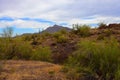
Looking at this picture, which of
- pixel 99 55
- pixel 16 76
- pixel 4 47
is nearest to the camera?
pixel 16 76

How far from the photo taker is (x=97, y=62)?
46.8 feet

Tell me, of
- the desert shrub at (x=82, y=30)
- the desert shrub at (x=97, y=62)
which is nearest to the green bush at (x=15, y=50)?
the desert shrub at (x=97, y=62)

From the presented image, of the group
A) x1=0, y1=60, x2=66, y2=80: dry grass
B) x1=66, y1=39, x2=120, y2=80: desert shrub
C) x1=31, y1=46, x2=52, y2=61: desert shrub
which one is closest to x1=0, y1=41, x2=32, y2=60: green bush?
x1=31, y1=46, x2=52, y2=61: desert shrub

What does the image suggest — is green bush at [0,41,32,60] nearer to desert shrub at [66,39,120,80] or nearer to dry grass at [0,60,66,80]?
dry grass at [0,60,66,80]

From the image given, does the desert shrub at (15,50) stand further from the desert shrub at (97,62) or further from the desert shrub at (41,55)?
the desert shrub at (97,62)

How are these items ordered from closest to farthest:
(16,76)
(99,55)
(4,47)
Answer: (16,76) → (99,55) → (4,47)

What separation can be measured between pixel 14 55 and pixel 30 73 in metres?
5.13

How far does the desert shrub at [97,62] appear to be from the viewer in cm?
1374

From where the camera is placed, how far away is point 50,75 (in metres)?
13.8

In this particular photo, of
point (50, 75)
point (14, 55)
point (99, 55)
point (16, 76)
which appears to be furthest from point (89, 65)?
point (14, 55)

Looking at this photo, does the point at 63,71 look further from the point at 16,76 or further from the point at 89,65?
the point at 16,76

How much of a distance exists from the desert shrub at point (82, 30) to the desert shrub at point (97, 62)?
46.5 feet

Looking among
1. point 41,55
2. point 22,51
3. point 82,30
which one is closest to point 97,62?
point 41,55

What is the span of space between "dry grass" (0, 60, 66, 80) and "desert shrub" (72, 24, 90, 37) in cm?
1355
